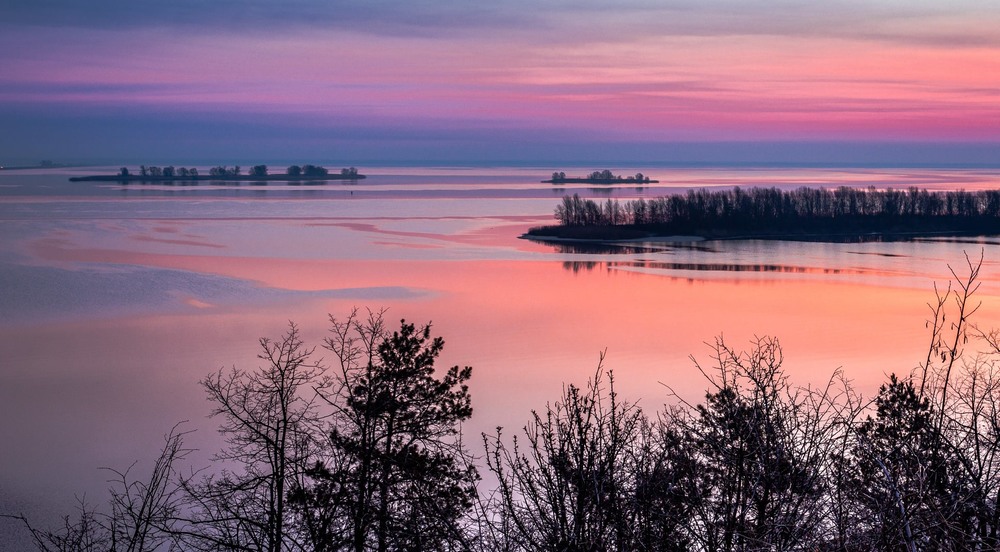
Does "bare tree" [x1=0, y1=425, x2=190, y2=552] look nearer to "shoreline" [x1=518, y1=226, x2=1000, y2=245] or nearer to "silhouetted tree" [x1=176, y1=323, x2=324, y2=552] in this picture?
"silhouetted tree" [x1=176, y1=323, x2=324, y2=552]

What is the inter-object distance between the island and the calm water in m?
3.95

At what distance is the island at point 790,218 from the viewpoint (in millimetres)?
45875

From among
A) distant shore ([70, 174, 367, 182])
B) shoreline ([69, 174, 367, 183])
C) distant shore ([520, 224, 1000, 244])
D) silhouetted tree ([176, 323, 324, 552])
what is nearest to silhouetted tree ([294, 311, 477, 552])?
silhouetted tree ([176, 323, 324, 552])

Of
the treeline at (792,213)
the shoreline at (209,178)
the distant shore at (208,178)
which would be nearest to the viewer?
the treeline at (792,213)

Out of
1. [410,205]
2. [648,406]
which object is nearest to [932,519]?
[648,406]

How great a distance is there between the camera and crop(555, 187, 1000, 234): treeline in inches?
1879

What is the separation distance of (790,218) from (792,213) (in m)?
0.84

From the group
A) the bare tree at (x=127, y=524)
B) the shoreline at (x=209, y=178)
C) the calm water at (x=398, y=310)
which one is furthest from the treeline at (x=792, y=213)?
the shoreline at (x=209, y=178)

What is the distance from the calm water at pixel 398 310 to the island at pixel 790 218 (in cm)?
395

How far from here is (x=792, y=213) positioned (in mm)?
50000

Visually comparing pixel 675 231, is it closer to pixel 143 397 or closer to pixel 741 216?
pixel 741 216

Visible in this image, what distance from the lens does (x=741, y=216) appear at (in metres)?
48.7

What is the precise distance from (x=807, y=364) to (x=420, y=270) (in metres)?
14.2

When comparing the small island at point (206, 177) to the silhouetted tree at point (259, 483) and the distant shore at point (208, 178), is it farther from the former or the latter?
the silhouetted tree at point (259, 483)
